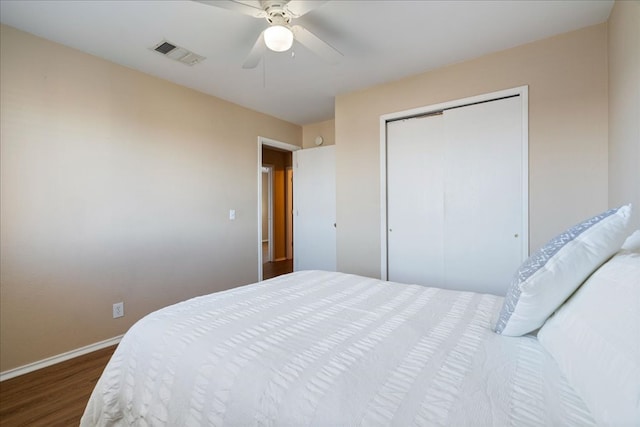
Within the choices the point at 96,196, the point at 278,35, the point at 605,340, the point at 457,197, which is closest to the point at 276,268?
the point at 96,196

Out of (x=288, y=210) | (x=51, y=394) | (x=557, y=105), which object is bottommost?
(x=51, y=394)

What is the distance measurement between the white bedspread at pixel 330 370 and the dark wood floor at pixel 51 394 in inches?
30.5

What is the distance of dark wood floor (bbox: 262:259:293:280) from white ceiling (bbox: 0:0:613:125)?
10.6 ft

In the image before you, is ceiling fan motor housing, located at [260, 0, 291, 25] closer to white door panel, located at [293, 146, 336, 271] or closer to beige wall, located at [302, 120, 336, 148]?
white door panel, located at [293, 146, 336, 271]

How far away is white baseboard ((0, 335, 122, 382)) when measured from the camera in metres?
1.94

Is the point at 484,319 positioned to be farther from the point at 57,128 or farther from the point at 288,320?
the point at 57,128

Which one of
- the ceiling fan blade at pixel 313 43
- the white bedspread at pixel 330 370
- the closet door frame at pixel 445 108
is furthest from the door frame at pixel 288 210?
the white bedspread at pixel 330 370

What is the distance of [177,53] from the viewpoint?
92.2 inches

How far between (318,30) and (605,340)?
232 centimetres

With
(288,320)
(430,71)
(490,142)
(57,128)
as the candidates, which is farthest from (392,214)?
(57,128)

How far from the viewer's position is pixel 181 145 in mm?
2975

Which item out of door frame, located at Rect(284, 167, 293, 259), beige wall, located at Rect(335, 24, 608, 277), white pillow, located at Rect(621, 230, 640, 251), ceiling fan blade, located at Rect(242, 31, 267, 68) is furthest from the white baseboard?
door frame, located at Rect(284, 167, 293, 259)

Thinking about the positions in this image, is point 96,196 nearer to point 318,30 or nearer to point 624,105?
point 318,30

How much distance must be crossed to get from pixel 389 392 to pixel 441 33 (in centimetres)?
247
